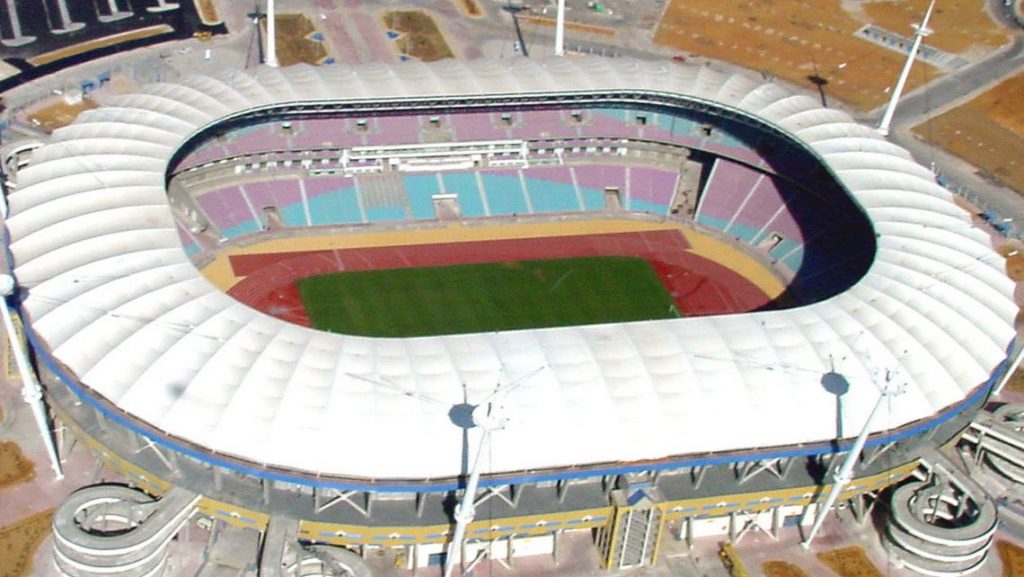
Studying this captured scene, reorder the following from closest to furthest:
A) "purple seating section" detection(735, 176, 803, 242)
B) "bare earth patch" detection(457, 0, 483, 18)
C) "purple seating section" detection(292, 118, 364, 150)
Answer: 1. "purple seating section" detection(292, 118, 364, 150)
2. "purple seating section" detection(735, 176, 803, 242)
3. "bare earth patch" detection(457, 0, 483, 18)

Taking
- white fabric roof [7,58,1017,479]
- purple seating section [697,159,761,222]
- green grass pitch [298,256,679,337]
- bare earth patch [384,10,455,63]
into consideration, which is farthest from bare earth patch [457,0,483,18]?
white fabric roof [7,58,1017,479]

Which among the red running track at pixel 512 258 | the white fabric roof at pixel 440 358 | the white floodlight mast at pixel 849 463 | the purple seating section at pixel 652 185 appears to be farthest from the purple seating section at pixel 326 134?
the white floodlight mast at pixel 849 463

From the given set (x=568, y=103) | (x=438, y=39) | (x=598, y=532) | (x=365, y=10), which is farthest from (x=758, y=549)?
(x=365, y=10)

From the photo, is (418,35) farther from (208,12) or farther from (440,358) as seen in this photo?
(440,358)

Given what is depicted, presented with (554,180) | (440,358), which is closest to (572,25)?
(554,180)

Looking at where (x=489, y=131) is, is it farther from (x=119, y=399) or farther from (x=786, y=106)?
(x=119, y=399)

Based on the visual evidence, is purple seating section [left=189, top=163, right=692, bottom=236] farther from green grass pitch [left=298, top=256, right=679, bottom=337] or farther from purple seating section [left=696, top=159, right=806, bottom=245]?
green grass pitch [left=298, top=256, right=679, bottom=337]
